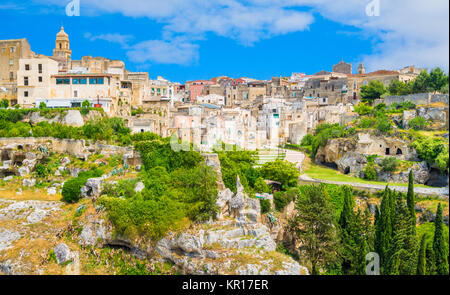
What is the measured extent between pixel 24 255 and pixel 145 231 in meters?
5.12

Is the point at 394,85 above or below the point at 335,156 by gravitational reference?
above

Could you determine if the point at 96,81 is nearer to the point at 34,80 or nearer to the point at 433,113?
the point at 34,80

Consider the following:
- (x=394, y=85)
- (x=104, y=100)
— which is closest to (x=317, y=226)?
(x=104, y=100)

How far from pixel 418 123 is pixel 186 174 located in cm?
1778

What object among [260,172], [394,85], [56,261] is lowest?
[56,261]

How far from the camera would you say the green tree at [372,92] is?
1506 inches

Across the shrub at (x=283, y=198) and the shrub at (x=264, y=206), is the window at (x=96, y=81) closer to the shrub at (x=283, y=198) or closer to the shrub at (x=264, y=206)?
the shrub at (x=283, y=198)

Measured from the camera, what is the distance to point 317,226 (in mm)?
18156

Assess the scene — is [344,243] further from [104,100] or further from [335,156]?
[104,100]

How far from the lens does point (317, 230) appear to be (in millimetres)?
18062

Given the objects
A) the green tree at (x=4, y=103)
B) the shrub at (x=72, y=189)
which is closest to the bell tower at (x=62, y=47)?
the green tree at (x=4, y=103)

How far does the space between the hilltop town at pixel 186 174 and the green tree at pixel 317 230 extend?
18 cm

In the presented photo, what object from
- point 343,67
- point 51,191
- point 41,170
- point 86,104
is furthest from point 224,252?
point 343,67
